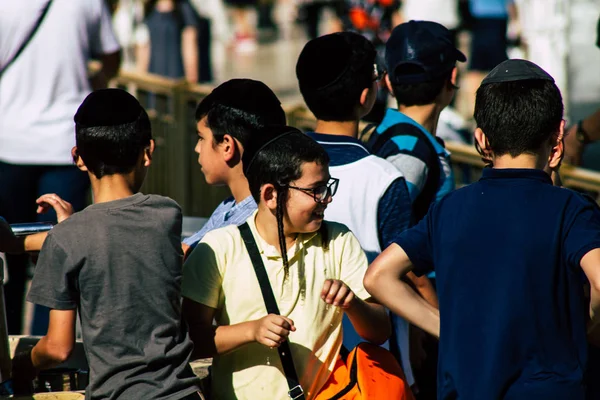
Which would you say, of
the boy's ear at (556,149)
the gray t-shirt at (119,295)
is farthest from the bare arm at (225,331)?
the boy's ear at (556,149)

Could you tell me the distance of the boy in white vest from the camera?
159 inches

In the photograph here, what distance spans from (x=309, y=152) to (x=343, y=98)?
2.21 feet

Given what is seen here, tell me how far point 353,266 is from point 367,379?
396 millimetres

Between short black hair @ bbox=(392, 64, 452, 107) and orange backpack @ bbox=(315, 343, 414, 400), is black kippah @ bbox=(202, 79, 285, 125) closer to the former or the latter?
short black hair @ bbox=(392, 64, 452, 107)

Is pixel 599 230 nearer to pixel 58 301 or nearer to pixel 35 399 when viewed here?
pixel 58 301

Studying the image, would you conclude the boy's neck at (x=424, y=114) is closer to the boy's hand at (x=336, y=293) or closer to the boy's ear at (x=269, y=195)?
the boy's ear at (x=269, y=195)

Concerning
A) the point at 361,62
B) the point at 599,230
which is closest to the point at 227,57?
the point at 361,62

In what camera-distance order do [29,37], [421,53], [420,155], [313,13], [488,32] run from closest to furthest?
[420,155] → [421,53] → [29,37] → [488,32] → [313,13]

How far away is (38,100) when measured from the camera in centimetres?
572

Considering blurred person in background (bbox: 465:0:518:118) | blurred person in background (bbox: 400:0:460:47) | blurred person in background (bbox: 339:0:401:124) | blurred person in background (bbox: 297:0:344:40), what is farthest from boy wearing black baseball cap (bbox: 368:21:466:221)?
blurred person in background (bbox: 297:0:344:40)

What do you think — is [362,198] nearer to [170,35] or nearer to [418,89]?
[418,89]

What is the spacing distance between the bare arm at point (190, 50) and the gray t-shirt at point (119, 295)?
1070 cm

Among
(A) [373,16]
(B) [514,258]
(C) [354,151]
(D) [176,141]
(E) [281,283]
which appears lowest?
(D) [176,141]

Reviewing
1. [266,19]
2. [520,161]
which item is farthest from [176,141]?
[266,19]
